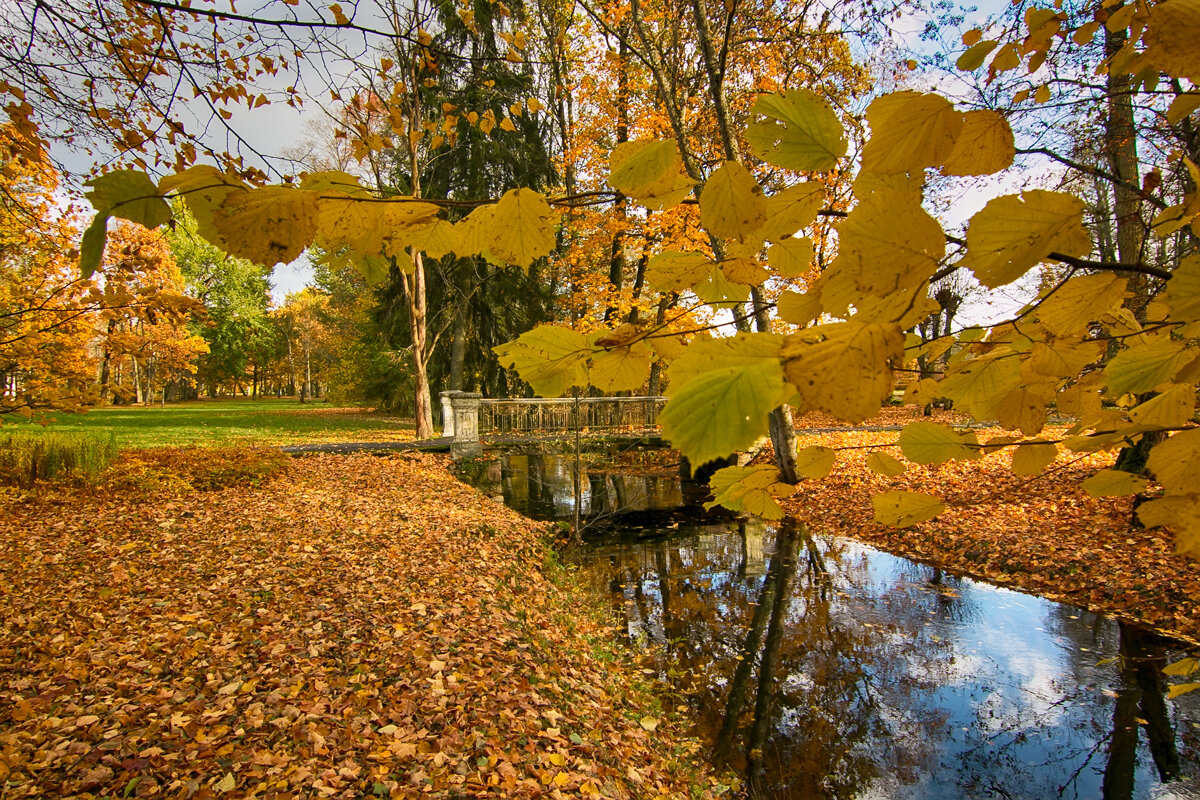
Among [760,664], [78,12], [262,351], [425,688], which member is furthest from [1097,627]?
[262,351]

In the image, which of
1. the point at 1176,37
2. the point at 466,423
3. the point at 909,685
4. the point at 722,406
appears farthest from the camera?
the point at 466,423

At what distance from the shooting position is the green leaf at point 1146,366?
0.59 m

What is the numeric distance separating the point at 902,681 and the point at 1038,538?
3469 mm

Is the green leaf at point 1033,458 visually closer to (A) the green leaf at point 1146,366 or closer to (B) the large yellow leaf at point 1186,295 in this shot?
(A) the green leaf at point 1146,366

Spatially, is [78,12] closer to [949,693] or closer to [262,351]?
[949,693]

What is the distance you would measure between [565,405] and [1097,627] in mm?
10386

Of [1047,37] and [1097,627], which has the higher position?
[1047,37]

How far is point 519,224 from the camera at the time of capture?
1.95ft

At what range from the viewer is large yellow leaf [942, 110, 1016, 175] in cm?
48

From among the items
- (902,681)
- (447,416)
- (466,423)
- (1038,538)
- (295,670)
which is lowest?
(902,681)

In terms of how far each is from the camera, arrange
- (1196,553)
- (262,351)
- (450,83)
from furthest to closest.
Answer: (262,351) < (450,83) < (1196,553)

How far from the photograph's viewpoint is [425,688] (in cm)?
294

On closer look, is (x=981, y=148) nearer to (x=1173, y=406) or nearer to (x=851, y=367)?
(x=851, y=367)

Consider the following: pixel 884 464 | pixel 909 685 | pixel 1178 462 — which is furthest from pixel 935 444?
pixel 909 685
